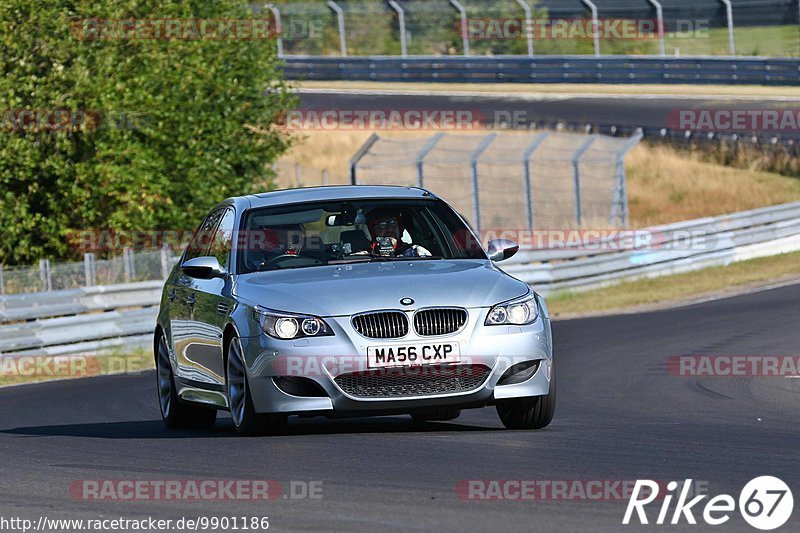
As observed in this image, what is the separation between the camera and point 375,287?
9.52 m

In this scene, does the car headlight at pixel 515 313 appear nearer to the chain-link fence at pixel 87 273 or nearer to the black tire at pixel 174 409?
the black tire at pixel 174 409

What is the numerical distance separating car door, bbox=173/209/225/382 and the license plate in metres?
1.76

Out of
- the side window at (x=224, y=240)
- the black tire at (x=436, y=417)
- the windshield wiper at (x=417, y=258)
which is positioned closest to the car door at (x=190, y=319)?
the side window at (x=224, y=240)

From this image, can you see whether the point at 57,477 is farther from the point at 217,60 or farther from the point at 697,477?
the point at 217,60

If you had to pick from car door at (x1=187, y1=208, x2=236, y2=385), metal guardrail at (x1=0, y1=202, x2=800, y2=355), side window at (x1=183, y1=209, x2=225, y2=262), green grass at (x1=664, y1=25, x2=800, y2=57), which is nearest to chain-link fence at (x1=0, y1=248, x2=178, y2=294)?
metal guardrail at (x1=0, y1=202, x2=800, y2=355)

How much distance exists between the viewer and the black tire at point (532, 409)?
9922 millimetres

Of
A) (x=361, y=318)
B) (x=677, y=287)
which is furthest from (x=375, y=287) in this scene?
(x=677, y=287)

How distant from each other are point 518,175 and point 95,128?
45.8 feet

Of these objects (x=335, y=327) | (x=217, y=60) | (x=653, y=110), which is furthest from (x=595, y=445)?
(x=653, y=110)

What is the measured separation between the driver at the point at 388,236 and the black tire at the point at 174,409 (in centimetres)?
192

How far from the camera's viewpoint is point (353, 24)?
52750 mm

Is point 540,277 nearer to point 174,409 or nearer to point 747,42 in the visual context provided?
point 174,409

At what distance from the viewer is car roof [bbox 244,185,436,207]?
10.8 meters

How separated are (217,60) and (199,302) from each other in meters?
20.2
